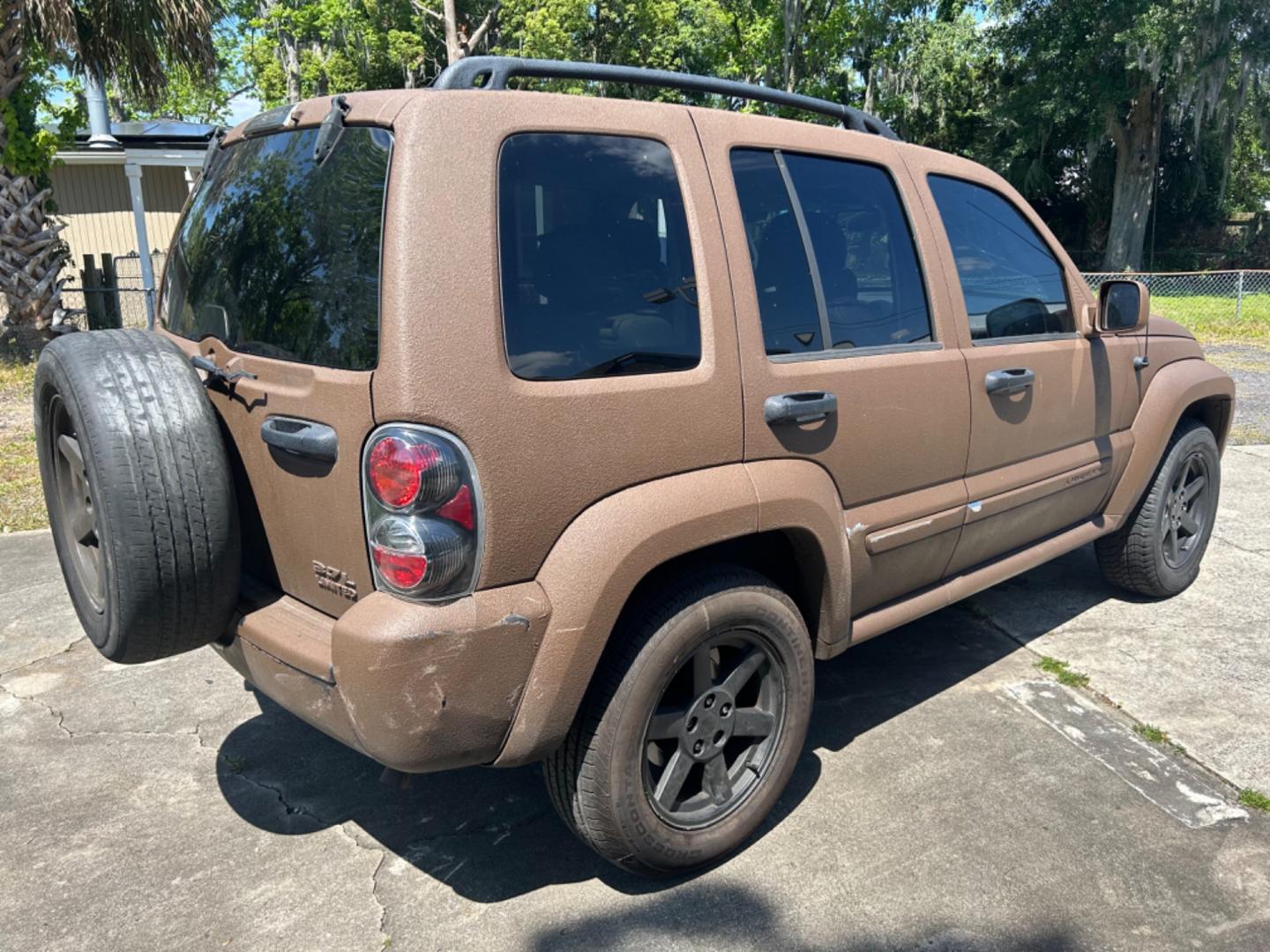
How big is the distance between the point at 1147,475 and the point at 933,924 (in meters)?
2.55

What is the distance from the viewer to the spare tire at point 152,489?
2.36 meters

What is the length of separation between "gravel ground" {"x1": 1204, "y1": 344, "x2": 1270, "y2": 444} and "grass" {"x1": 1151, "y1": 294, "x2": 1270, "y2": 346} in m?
0.80

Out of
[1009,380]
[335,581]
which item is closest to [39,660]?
[335,581]

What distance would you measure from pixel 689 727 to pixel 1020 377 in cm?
178

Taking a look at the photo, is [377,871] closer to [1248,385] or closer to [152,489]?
[152,489]

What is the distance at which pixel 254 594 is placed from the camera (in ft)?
8.75

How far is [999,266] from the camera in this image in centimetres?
369

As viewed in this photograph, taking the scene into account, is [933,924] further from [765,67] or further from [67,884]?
[765,67]

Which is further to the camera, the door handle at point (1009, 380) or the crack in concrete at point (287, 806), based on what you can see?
the door handle at point (1009, 380)

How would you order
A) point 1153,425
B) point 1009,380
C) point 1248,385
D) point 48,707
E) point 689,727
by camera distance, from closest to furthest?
point 689,727
point 1009,380
point 48,707
point 1153,425
point 1248,385

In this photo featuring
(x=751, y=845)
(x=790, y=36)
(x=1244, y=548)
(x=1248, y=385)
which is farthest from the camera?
(x=790, y=36)

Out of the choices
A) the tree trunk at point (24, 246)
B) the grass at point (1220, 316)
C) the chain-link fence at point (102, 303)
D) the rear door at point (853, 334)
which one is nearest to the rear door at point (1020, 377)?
the rear door at point (853, 334)

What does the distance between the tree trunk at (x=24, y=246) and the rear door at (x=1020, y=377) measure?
38.3 ft

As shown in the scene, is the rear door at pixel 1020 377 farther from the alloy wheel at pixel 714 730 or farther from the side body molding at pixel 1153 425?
the alloy wheel at pixel 714 730
